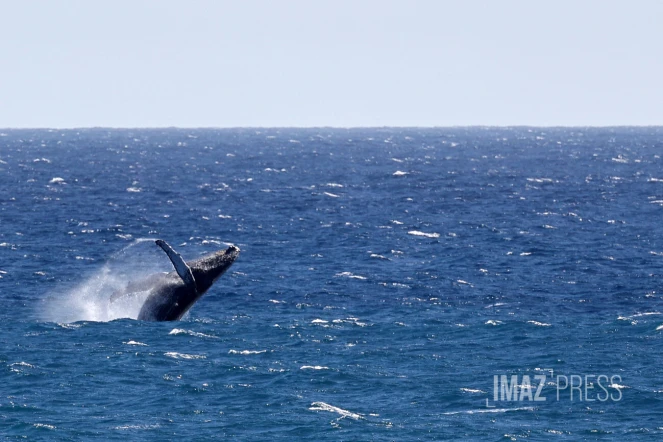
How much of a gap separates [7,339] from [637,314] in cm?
2740

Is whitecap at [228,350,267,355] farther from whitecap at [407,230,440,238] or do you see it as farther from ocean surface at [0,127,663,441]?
whitecap at [407,230,440,238]

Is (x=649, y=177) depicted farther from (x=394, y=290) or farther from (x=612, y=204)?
(x=394, y=290)

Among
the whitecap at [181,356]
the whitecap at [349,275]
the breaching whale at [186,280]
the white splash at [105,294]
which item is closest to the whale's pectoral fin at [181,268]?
the breaching whale at [186,280]

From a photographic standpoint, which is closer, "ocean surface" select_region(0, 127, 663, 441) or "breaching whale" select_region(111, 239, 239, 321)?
"ocean surface" select_region(0, 127, 663, 441)

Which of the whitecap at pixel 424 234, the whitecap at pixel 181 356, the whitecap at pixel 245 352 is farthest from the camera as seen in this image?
the whitecap at pixel 424 234

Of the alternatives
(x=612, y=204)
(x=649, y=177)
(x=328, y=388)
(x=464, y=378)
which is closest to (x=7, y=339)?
(x=328, y=388)

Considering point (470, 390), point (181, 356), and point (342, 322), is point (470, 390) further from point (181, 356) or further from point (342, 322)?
point (342, 322)

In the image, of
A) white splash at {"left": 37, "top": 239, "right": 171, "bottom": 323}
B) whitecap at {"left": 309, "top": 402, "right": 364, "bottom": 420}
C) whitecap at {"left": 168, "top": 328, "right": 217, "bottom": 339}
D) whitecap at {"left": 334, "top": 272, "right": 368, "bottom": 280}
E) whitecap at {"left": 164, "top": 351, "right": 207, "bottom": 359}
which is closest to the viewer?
whitecap at {"left": 309, "top": 402, "right": 364, "bottom": 420}

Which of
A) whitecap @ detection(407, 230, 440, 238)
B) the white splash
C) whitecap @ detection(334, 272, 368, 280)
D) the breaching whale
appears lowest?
the white splash

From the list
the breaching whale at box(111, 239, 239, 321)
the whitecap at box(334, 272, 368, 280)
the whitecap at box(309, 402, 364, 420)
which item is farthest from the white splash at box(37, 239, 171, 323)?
the whitecap at box(309, 402, 364, 420)

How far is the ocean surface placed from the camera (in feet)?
113

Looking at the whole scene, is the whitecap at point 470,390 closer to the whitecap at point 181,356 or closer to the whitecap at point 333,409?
the whitecap at point 333,409

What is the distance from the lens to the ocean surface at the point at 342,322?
113ft

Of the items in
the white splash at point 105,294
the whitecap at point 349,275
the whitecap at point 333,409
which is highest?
the whitecap at point 349,275
